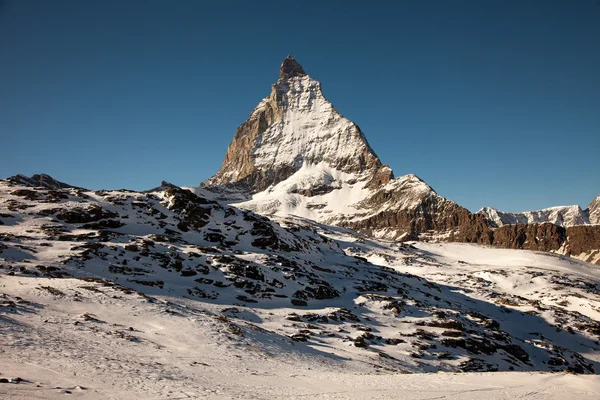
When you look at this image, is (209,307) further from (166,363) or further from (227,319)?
(166,363)

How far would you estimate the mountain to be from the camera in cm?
2000

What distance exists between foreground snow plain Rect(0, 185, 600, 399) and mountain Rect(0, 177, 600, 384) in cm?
19

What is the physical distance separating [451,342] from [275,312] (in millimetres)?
Answer: 19305

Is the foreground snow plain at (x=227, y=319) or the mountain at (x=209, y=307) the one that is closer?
the foreground snow plain at (x=227, y=319)

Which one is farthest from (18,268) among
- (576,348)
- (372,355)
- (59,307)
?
(576,348)

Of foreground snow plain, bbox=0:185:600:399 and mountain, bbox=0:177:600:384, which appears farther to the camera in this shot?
mountain, bbox=0:177:600:384

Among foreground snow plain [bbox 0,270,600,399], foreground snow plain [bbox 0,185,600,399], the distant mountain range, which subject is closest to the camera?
foreground snow plain [bbox 0,270,600,399]

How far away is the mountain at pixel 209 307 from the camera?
65.6ft

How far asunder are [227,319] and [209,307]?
21.4ft

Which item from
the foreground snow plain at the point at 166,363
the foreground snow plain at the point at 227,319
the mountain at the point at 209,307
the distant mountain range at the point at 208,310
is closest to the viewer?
the foreground snow plain at the point at 166,363

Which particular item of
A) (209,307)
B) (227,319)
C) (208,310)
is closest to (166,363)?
(227,319)

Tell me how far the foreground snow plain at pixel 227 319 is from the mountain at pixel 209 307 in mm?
186

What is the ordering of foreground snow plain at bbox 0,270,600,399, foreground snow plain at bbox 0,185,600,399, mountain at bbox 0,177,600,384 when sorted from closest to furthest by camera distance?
foreground snow plain at bbox 0,270,600,399, foreground snow plain at bbox 0,185,600,399, mountain at bbox 0,177,600,384

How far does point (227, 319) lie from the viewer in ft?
106
